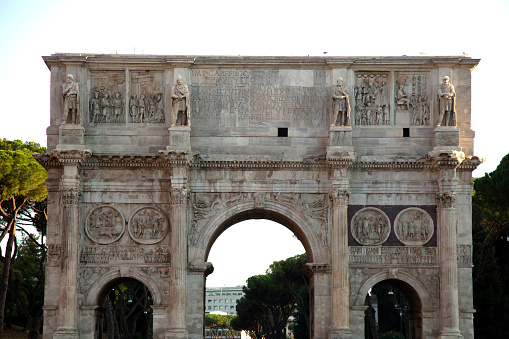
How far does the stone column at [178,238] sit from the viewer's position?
2605cm

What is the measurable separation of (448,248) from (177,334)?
909 centimetres

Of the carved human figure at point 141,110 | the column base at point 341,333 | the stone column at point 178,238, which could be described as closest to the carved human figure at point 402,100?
the stone column at point 178,238

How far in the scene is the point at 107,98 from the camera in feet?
90.9

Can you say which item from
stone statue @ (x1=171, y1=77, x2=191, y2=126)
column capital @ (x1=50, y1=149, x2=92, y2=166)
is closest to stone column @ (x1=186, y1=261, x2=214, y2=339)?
stone statue @ (x1=171, y1=77, x2=191, y2=126)

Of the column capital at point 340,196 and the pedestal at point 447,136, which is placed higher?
the pedestal at point 447,136

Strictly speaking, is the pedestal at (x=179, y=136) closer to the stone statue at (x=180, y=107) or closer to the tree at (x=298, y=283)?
the stone statue at (x=180, y=107)

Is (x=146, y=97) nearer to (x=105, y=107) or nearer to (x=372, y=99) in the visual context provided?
(x=105, y=107)

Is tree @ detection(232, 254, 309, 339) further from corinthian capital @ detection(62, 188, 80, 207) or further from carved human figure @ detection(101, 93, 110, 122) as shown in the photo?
corinthian capital @ detection(62, 188, 80, 207)

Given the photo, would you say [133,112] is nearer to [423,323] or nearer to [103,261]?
[103,261]

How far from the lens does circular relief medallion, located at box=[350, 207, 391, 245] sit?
27.0 meters

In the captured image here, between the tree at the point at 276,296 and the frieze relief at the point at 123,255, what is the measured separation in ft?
114

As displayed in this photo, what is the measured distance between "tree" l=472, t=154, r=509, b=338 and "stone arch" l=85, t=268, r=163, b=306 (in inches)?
698

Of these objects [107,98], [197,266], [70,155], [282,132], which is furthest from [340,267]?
[107,98]

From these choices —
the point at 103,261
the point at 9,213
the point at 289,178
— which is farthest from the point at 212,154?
the point at 9,213
